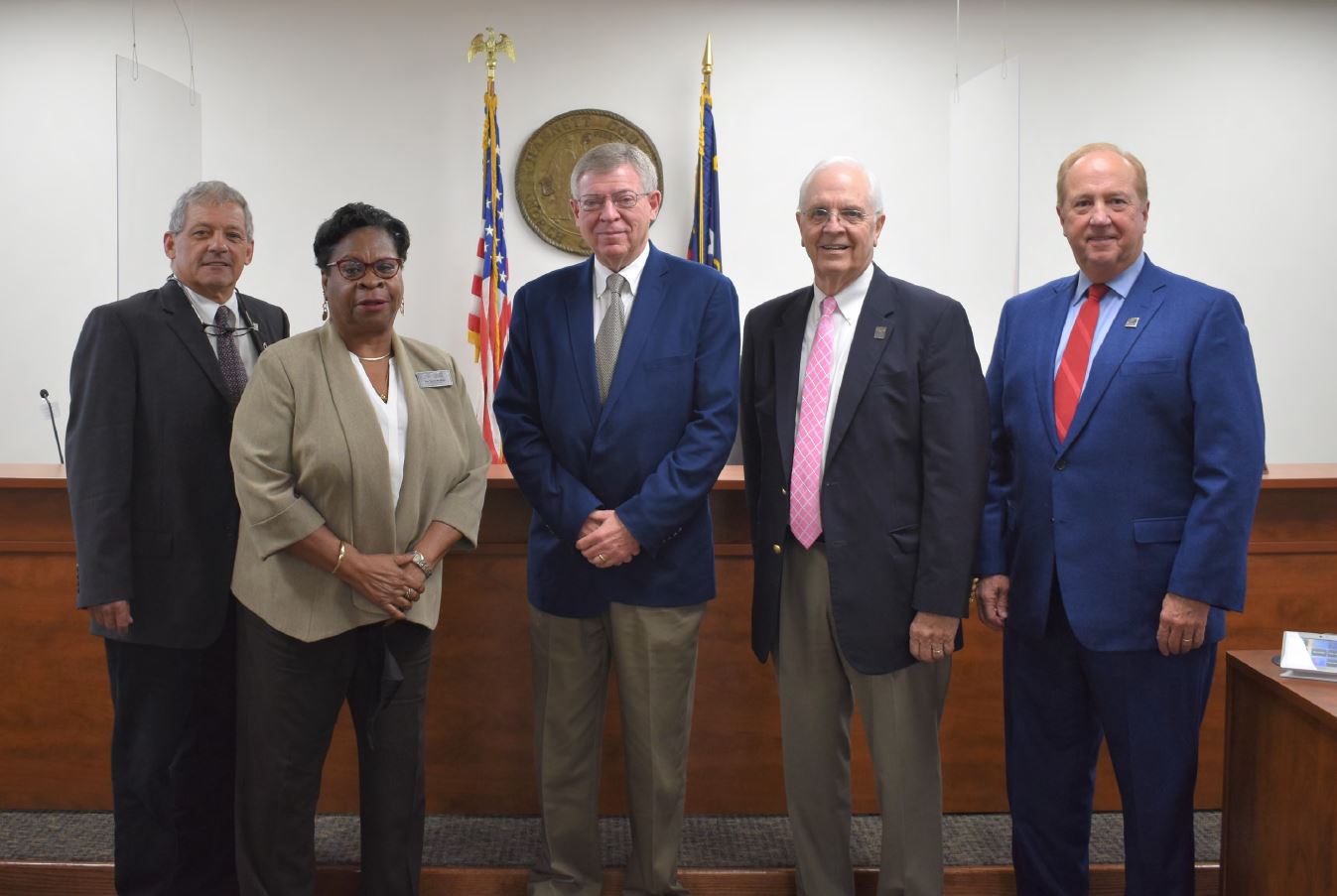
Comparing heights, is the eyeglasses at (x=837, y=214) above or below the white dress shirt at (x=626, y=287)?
above

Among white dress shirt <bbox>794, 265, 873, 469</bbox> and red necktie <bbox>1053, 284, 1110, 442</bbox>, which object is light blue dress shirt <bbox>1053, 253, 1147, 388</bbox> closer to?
red necktie <bbox>1053, 284, 1110, 442</bbox>

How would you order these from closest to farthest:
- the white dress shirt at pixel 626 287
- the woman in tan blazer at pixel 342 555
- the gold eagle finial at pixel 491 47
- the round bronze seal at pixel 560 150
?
the woman in tan blazer at pixel 342 555 < the white dress shirt at pixel 626 287 < the gold eagle finial at pixel 491 47 < the round bronze seal at pixel 560 150

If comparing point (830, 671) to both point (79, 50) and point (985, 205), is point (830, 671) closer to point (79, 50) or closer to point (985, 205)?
point (985, 205)

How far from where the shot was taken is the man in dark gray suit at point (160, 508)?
2.12 meters

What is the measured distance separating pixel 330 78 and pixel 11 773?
385 centimetres

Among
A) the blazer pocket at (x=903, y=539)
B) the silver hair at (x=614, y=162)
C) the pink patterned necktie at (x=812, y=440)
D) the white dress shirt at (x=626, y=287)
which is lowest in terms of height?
the blazer pocket at (x=903, y=539)

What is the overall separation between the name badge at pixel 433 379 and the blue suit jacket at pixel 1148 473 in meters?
1.22

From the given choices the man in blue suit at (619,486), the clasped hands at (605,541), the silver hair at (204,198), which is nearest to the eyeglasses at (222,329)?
the silver hair at (204,198)

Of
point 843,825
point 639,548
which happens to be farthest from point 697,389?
point 843,825

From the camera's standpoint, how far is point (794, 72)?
5.43 metres

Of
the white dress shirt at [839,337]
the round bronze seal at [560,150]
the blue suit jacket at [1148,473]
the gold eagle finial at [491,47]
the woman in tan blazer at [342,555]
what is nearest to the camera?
the blue suit jacket at [1148,473]

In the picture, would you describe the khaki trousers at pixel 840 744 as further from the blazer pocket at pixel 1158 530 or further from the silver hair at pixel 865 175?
the silver hair at pixel 865 175

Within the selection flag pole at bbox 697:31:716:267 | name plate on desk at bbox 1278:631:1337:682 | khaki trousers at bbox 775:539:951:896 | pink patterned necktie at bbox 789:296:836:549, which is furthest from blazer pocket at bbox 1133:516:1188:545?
flag pole at bbox 697:31:716:267

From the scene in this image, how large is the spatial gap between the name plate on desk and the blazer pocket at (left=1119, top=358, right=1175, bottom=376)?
2.03 feet
